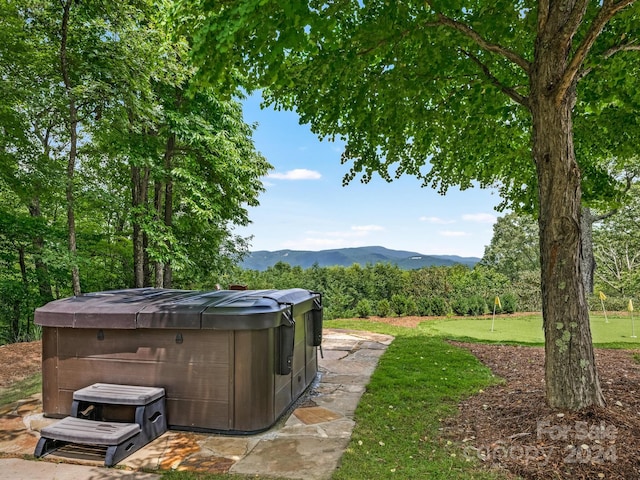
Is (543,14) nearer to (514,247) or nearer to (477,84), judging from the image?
(477,84)

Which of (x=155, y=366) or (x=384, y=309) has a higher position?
(x=155, y=366)

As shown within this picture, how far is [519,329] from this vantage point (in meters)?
8.51

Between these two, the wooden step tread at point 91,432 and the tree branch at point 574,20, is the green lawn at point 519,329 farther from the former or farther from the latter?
the wooden step tread at point 91,432

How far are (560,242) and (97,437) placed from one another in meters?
3.93

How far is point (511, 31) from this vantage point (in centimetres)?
418

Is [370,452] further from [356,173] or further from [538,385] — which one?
[356,173]

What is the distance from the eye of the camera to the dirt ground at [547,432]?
2.51 meters

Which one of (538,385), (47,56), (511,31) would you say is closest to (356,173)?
(511,31)

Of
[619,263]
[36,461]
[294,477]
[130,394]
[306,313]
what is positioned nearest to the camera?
[294,477]

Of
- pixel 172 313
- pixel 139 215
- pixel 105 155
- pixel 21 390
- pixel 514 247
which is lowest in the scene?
pixel 21 390

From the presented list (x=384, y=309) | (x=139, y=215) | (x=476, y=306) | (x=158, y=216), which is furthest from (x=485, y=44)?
(x=476, y=306)

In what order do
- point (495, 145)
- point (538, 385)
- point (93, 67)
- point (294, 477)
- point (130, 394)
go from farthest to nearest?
point (93, 67) → point (495, 145) → point (538, 385) → point (130, 394) → point (294, 477)

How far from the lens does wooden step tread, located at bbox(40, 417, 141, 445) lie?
2771 millimetres

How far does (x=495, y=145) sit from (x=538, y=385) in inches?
135
